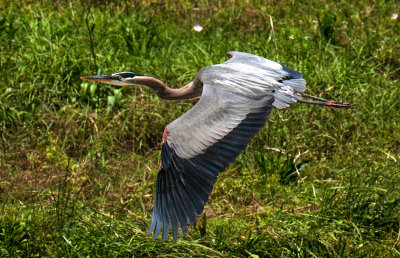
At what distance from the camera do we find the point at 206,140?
15.3 ft

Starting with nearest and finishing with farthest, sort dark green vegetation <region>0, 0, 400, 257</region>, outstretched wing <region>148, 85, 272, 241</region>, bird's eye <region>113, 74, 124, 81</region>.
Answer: outstretched wing <region>148, 85, 272, 241</region> → dark green vegetation <region>0, 0, 400, 257</region> → bird's eye <region>113, 74, 124, 81</region>

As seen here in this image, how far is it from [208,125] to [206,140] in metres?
0.18

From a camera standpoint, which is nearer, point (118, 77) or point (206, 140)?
point (206, 140)

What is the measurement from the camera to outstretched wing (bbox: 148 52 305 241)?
432cm

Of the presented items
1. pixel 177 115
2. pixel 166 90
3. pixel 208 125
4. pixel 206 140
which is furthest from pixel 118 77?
pixel 206 140

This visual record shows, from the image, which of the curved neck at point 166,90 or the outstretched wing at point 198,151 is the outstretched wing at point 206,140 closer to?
the outstretched wing at point 198,151

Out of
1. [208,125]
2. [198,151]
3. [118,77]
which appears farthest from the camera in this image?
[118,77]

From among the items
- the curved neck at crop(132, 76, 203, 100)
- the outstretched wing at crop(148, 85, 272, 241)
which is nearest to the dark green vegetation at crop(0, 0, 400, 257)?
the outstretched wing at crop(148, 85, 272, 241)

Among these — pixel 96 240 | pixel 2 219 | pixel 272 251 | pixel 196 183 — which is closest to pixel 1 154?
pixel 2 219

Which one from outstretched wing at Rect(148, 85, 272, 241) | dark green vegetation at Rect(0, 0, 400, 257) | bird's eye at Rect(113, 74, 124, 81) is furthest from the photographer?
bird's eye at Rect(113, 74, 124, 81)

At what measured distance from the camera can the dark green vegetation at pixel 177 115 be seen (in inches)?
181

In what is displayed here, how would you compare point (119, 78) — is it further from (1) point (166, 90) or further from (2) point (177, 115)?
(2) point (177, 115)

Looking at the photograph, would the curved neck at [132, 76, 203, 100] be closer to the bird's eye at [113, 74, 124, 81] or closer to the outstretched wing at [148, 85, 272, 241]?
the bird's eye at [113, 74, 124, 81]

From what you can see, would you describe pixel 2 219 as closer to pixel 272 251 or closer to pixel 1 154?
pixel 1 154
